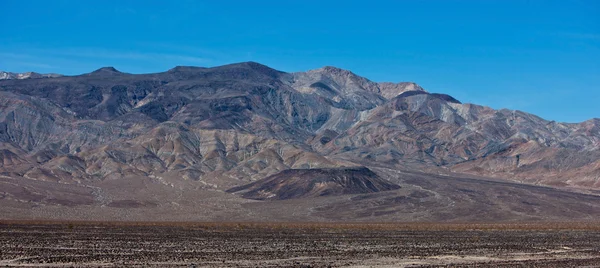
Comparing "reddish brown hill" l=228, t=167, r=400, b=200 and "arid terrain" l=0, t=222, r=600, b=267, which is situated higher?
"reddish brown hill" l=228, t=167, r=400, b=200

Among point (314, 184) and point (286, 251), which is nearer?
point (286, 251)

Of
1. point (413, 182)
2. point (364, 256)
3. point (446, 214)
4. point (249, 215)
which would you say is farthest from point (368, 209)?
point (364, 256)

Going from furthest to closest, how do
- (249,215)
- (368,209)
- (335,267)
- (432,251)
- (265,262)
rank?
(368,209), (249,215), (432,251), (265,262), (335,267)

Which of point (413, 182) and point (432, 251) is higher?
point (413, 182)

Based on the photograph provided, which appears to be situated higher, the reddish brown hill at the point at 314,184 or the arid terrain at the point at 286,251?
the reddish brown hill at the point at 314,184

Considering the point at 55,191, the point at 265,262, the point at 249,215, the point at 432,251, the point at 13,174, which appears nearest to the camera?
the point at 265,262

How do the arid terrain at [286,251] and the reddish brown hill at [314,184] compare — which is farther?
the reddish brown hill at [314,184]

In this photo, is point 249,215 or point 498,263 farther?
point 249,215

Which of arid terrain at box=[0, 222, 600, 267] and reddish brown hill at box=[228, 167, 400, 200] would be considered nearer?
arid terrain at box=[0, 222, 600, 267]

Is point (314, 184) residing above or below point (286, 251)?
above

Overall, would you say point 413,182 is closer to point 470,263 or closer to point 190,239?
point 190,239

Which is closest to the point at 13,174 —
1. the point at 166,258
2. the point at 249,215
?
the point at 249,215
